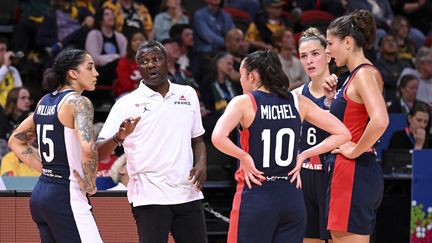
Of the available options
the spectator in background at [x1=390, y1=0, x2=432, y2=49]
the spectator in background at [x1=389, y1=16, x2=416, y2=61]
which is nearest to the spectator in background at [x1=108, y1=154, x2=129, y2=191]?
the spectator in background at [x1=389, y1=16, x2=416, y2=61]

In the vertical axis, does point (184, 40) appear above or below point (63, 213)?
above

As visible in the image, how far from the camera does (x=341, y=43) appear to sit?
6457mm

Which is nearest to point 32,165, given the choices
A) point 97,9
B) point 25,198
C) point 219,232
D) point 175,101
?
point 25,198

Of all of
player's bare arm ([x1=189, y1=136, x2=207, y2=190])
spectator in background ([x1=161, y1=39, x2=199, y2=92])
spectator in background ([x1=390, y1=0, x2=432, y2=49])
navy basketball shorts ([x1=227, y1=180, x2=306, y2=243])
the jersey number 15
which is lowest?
navy basketball shorts ([x1=227, y1=180, x2=306, y2=243])

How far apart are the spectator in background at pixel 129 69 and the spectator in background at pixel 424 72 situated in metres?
4.08

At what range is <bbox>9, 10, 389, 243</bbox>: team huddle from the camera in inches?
229

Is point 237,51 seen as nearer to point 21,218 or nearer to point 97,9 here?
point 97,9

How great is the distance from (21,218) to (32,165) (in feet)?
2.69

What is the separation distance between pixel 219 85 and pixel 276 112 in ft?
21.2

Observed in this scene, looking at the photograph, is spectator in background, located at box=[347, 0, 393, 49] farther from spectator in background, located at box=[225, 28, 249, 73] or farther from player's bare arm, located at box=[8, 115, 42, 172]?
player's bare arm, located at box=[8, 115, 42, 172]

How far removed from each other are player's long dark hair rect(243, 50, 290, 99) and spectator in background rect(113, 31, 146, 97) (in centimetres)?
625

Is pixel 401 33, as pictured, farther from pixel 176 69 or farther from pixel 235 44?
pixel 176 69

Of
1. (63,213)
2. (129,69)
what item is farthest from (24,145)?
(129,69)

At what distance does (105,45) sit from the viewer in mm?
12648
